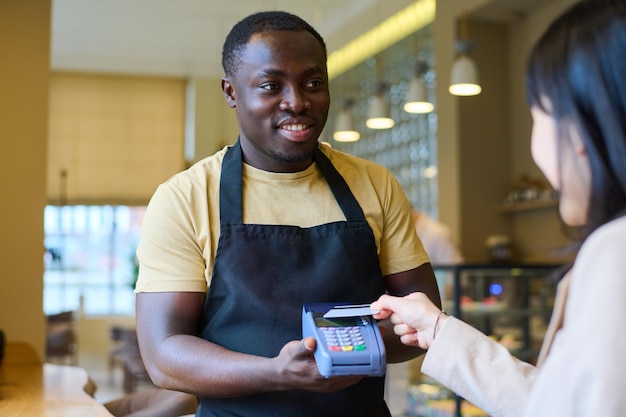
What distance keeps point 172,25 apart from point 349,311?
28.0 ft

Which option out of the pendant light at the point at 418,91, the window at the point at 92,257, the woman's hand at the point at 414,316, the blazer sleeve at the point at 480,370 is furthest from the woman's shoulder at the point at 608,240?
the window at the point at 92,257

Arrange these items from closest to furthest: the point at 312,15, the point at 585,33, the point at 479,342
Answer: the point at 585,33, the point at 479,342, the point at 312,15

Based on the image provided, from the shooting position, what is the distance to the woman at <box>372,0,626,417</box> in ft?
2.57

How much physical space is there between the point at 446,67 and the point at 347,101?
3.06 ft

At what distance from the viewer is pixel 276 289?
147cm

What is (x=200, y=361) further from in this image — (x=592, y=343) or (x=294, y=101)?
(x=592, y=343)

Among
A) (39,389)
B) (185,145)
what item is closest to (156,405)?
(39,389)

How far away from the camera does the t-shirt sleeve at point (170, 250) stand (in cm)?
145

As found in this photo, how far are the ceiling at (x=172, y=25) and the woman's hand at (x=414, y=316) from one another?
5698mm

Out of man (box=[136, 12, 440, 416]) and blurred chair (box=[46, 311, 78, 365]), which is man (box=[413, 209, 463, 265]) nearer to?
man (box=[136, 12, 440, 416])

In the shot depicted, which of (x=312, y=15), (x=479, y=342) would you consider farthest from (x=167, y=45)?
(x=479, y=342)

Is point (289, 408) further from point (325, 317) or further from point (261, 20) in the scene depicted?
point (261, 20)

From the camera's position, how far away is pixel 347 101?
7.34 meters

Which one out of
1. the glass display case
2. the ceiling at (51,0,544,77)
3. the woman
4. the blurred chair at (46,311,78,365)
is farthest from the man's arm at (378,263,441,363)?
the blurred chair at (46,311,78,365)
